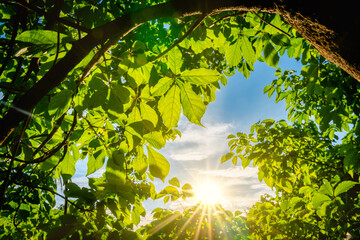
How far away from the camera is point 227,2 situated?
896mm

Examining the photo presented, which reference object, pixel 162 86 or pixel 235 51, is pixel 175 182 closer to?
pixel 162 86

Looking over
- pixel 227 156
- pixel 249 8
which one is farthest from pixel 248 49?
pixel 227 156

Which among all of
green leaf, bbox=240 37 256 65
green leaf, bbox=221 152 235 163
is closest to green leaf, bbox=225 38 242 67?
green leaf, bbox=240 37 256 65

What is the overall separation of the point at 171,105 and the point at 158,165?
350mm

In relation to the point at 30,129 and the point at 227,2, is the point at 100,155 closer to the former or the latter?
the point at 227,2

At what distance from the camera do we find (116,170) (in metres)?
1.03

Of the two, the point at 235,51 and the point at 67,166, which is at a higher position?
the point at 235,51

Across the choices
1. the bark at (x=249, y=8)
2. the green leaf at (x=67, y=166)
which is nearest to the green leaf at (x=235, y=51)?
the bark at (x=249, y=8)

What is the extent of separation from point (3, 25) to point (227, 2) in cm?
305

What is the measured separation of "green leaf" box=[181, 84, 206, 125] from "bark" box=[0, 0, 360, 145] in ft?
1.20

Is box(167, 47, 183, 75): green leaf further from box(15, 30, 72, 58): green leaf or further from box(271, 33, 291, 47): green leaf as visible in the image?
box(271, 33, 291, 47): green leaf

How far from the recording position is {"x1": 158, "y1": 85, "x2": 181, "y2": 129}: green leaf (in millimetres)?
985

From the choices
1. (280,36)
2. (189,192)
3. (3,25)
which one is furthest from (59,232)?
(3,25)

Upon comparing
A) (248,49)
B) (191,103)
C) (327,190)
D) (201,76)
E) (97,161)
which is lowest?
(327,190)
